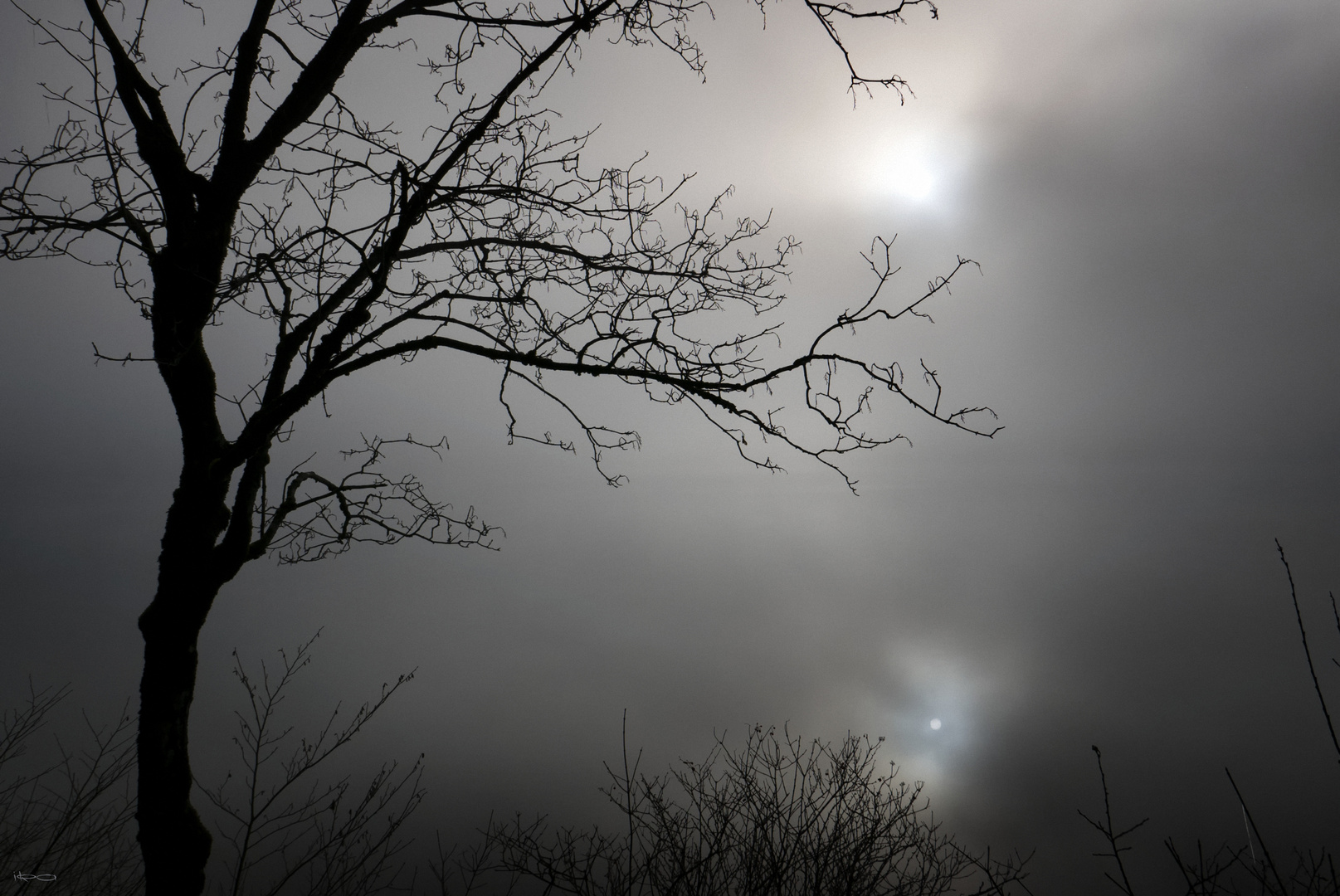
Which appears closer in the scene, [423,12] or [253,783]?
[423,12]

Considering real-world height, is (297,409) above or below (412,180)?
below

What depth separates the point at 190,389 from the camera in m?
4.26

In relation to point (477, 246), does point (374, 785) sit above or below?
below

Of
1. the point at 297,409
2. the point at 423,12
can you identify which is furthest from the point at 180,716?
the point at 423,12

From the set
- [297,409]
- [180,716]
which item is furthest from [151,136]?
[180,716]

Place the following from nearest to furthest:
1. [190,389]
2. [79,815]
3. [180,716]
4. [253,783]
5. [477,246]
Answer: [180,716]
[190,389]
[477,246]
[253,783]
[79,815]

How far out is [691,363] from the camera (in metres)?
4.43

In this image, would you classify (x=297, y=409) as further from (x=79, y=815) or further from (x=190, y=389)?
→ (x=79, y=815)

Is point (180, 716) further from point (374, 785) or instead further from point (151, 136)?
point (151, 136)

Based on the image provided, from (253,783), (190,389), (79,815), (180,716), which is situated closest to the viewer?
(180,716)

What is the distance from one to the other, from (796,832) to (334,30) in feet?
19.5

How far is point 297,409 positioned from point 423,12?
2382mm

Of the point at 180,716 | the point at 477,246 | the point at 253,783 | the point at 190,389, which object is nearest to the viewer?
the point at 180,716

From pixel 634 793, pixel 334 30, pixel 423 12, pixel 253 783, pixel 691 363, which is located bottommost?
pixel 253 783
